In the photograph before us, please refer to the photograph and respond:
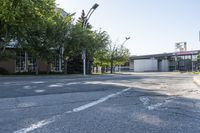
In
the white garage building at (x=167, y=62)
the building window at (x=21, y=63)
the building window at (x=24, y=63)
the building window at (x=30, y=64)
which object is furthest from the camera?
the white garage building at (x=167, y=62)

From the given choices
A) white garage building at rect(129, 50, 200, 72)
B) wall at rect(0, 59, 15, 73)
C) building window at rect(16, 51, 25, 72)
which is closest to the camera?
wall at rect(0, 59, 15, 73)

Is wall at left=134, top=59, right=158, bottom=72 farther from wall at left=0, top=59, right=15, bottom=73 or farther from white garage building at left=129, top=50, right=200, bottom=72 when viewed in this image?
wall at left=0, top=59, right=15, bottom=73

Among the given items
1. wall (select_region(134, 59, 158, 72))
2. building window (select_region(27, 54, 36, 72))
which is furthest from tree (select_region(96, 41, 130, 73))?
wall (select_region(134, 59, 158, 72))

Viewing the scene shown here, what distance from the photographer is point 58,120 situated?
21.6 feet

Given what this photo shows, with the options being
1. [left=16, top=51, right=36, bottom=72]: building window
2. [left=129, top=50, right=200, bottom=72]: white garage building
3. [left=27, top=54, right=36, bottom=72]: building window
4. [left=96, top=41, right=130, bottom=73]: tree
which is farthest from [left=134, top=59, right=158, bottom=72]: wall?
[left=16, top=51, right=36, bottom=72]: building window

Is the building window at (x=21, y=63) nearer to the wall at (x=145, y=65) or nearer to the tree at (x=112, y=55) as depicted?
the tree at (x=112, y=55)

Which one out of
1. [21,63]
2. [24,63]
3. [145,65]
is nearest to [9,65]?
[21,63]

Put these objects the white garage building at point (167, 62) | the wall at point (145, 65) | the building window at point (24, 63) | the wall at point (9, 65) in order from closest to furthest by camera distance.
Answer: the wall at point (9, 65) < the building window at point (24, 63) < the white garage building at point (167, 62) < the wall at point (145, 65)

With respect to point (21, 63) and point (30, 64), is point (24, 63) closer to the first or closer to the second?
point (21, 63)

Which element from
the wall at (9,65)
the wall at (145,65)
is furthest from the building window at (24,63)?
the wall at (145,65)

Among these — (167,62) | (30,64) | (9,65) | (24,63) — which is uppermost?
(167,62)

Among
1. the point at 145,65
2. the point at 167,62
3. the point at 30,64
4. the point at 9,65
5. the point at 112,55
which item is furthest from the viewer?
the point at 167,62

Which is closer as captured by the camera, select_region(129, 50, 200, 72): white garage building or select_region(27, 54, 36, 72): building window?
select_region(27, 54, 36, 72): building window

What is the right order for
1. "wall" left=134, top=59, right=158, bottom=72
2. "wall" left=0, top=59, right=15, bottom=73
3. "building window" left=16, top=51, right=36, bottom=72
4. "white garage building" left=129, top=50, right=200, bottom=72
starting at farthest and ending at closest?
1. "wall" left=134, top=59, right=158, bottom=72
2. "white garage building" left=129, top=50, right=200, bottom=72
3. "building window" left=16, top=51, right=36, bottom=72
4. "wall" left=0, top=59, right=15, bottom=73
